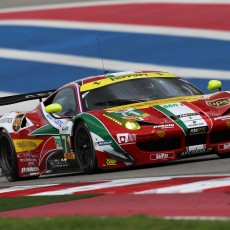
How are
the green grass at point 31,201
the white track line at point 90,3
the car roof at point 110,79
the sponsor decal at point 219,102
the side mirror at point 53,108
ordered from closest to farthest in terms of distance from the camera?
the green grass at point 31,201 → the sponsor decal at point 219,102 → the side mirror at point 53,108 → the car roof at point 110,79 → the white track line at point 90,3

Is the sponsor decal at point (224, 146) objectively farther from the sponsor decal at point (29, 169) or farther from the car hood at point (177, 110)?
the sponsor decal at point (29, 169)

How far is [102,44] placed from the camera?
16.8 metres

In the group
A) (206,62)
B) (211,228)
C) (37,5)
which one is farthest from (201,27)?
(211,228)

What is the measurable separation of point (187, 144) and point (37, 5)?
11.4 m

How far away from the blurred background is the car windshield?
4.27 meters

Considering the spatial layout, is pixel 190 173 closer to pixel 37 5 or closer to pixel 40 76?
pixel 40 76

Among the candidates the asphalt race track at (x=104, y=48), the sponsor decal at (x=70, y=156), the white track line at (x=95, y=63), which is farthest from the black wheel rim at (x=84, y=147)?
the white track line at (x=95, y=63)

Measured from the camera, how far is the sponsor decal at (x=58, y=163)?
9.98 metres

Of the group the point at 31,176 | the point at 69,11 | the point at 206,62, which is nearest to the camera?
the point at 31,176

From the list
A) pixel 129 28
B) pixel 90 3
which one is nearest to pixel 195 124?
pixel 129 28

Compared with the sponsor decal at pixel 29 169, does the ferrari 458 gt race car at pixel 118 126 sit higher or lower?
higher

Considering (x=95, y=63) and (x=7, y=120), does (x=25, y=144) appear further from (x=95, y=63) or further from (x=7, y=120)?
(x=95, y=63)

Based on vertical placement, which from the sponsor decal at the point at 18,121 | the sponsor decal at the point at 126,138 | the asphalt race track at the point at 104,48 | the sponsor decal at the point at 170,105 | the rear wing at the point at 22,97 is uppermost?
the asphalt race track at the point at 104,48

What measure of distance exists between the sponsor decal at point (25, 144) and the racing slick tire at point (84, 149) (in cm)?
106
